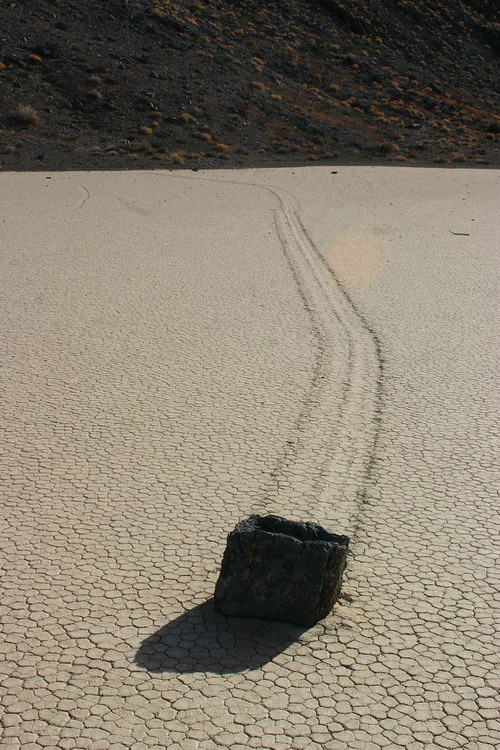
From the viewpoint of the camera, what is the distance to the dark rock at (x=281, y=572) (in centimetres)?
372

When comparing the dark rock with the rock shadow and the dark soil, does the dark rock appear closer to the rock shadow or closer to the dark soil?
the rock shadow

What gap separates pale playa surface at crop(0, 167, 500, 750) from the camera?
3.31 m

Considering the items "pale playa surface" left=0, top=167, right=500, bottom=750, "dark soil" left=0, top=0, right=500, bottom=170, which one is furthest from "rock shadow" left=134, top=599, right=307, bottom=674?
"dark soil" left=0, top=0, right=500, bottom=170

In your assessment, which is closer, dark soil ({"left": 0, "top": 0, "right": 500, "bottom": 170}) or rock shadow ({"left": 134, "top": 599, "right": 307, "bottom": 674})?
rock shadow ({"left": 134, "top": 599, "right": 307, "bottom": 674})

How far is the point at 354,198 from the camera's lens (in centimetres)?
2058

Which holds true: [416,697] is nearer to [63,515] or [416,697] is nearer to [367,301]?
[63,515]

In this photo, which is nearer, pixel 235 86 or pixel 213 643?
pixel 213 643

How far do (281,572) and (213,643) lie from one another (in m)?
0.41

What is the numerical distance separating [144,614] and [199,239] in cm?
1080

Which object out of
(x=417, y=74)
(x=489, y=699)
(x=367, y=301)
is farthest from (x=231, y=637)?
(x=417, y=74)

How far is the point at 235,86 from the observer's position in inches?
1554

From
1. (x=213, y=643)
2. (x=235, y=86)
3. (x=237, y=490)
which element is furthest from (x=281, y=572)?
(x=235, y=86)

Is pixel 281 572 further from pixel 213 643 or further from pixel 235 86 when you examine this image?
pixel 235 86

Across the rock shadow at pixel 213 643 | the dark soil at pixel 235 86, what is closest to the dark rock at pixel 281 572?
the rock shadow at pixel 213 643
